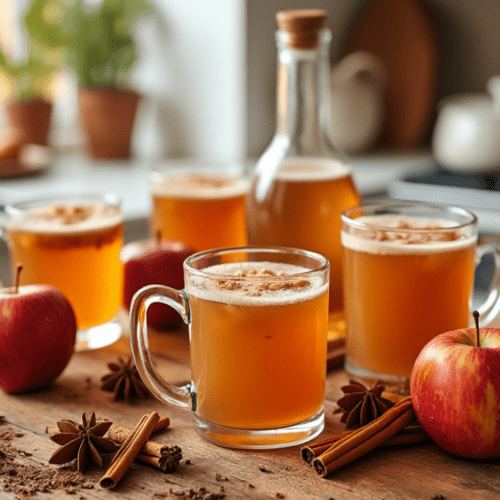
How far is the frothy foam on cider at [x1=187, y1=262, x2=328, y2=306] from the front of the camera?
0.87 metres

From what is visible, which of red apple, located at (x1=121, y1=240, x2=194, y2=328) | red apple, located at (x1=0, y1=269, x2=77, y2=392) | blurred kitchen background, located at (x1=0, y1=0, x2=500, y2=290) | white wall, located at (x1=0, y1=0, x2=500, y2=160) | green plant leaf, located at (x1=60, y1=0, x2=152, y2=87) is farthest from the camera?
green plant leaf, located at (x1=60, y1=0, x2=152, y2=87)

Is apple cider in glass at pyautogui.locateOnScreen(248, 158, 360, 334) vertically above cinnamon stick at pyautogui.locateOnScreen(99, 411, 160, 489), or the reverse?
apple cider in glass at pyautogui.locateOnScreen(248, 158, 360, 334)

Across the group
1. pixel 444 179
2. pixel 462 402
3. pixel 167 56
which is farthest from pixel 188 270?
pixel 167 56

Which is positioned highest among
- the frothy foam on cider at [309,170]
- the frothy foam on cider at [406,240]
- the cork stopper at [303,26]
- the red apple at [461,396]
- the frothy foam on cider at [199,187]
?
the cork stopper at [303,26]

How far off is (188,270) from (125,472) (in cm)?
25

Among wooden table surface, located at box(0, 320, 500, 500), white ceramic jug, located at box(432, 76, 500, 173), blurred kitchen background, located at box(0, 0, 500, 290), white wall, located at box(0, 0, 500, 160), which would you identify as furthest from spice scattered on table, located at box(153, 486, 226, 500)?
white wall, located at box(0, 0, 500, 160)

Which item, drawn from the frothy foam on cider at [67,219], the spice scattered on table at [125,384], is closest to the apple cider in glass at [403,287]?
the spice scattered on table at [125,384]

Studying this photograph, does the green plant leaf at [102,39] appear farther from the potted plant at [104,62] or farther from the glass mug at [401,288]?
the glass mug at [401,288]

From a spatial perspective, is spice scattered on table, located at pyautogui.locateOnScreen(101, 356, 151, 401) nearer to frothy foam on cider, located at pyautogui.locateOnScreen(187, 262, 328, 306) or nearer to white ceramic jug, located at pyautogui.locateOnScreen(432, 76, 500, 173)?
frothy foam on cider, located at pyautogui.locateOnScreen(187, 262, 328, 306)

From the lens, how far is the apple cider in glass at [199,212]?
1.40 meters

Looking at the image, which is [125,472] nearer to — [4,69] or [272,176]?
[272,176]

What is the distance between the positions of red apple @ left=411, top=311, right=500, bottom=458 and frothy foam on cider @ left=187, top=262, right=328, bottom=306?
0.54ft

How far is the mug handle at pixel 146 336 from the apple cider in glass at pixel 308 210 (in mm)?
323

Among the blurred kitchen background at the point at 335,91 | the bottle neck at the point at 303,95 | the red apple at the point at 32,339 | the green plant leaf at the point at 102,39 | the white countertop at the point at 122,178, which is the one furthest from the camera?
the green plant leaf at the point at 102,39
